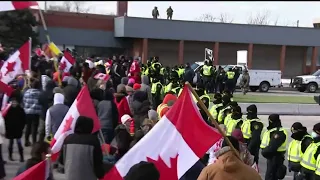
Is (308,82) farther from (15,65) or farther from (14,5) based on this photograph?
(14,5)

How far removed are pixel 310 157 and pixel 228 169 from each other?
305 cm

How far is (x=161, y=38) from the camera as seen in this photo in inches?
1535

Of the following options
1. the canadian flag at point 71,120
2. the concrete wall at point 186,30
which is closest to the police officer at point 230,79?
the concrete wall at point 186,30

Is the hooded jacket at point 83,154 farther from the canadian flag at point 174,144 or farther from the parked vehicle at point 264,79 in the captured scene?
the parked vehicle at point 264,79

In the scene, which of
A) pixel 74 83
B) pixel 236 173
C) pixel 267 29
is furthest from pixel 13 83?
pixel 267 29

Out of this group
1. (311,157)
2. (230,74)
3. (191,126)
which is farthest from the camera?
(230,74)

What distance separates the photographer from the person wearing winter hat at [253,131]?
8633mm

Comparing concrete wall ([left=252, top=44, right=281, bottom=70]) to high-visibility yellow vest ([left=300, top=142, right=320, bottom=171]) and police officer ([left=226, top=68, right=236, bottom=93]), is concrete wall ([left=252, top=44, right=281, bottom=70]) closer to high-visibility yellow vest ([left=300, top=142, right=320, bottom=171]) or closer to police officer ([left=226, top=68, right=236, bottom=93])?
police officer ([left=226, top=68, right=236, bottom=93])

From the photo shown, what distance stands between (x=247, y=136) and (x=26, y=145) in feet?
16.6

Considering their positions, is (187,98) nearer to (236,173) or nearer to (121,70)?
(236,173)

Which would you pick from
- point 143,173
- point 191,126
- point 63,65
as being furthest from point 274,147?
point 63,65

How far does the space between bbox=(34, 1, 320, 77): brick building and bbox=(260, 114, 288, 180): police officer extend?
22.7 metres

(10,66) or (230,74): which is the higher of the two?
(10,66)

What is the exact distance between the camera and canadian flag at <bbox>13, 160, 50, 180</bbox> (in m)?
5.11
